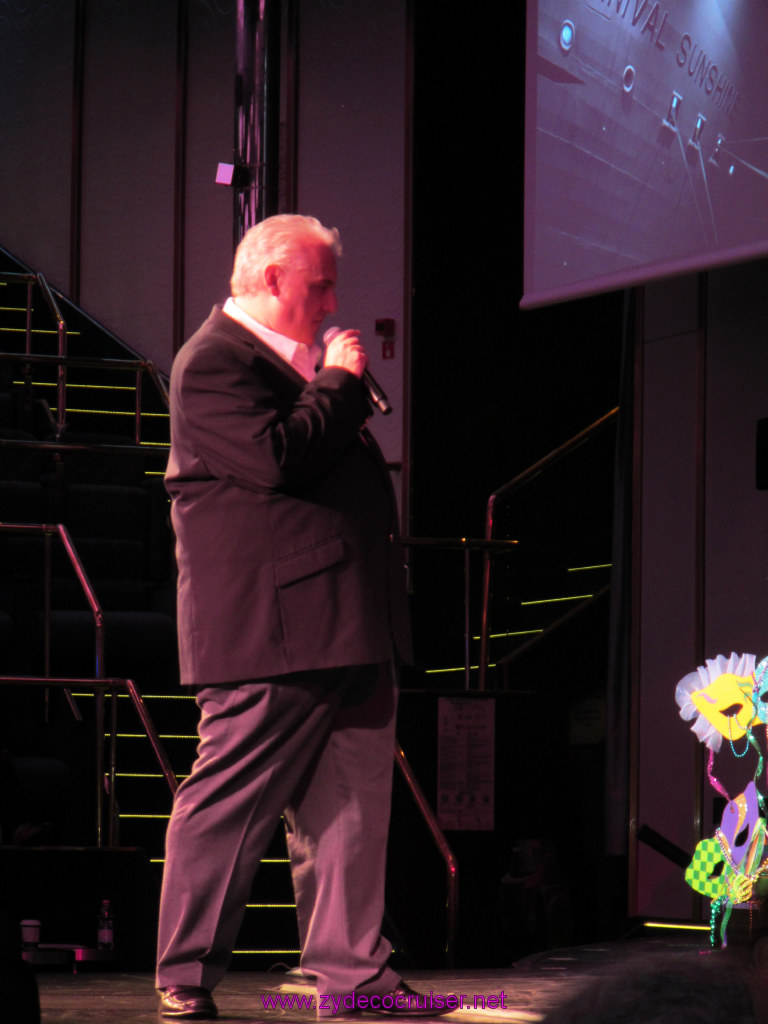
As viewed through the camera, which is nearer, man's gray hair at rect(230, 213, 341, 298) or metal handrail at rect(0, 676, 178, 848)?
man's gray hair at rect(230, 213, 341, 298)

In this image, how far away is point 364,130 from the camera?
310 inches

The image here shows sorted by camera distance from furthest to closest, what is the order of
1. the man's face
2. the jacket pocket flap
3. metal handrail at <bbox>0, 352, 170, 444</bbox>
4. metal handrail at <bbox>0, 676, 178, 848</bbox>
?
metal handrail at <bbox>0, 352, 170, 444</bbox>, metal handrail at <bbox>0, 676, 178, 848</bbox>, the man's face, the jacket pocket flap

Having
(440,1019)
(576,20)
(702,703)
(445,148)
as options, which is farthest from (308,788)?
(445,148)

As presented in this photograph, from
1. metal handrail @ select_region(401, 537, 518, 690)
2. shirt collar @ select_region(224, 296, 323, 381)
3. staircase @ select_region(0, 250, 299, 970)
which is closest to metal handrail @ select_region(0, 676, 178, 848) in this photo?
staircase @ select_region(0, 250, 299, 970)

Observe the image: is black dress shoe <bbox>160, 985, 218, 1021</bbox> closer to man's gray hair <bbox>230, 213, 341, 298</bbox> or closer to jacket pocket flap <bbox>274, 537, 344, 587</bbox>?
jacket pocket flap <bbox>274, 537, 344, 587</bbox>

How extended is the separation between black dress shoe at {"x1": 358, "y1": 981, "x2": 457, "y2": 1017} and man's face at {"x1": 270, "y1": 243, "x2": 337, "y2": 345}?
3.09ft

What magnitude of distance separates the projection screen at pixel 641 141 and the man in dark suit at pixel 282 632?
231cm

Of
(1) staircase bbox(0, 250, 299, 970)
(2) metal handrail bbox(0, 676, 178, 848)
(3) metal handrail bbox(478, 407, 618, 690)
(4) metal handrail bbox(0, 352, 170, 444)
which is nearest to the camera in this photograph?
(2) metal handrail bbox(0, 676, 178, 848)

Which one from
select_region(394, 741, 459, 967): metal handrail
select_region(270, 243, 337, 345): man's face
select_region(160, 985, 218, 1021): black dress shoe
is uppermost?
select_region(270, 243, 337, 345): man's face

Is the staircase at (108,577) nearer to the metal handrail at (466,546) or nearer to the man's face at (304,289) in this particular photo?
the metal handrail at (466,546)

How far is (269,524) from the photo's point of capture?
2127 mm

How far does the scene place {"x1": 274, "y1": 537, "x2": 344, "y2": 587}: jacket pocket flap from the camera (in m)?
2.12

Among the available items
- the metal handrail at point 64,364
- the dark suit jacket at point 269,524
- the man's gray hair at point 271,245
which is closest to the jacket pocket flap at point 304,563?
the dark suit jacket at point 269,524

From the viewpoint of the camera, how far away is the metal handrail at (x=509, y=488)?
226 inches
